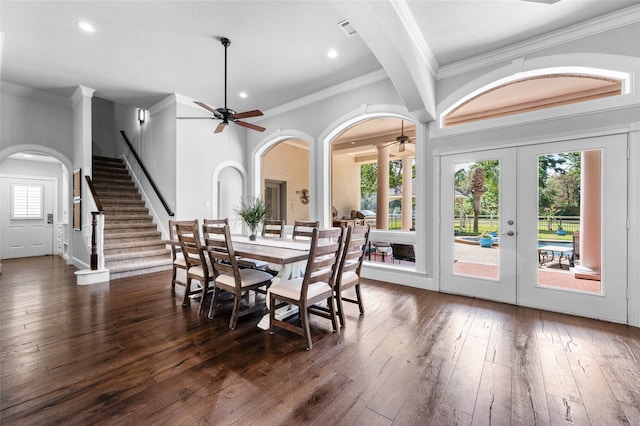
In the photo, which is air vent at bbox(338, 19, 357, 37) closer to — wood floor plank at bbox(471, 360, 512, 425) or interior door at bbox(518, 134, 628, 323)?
interior door at bbox(518, 134, 628, 323)

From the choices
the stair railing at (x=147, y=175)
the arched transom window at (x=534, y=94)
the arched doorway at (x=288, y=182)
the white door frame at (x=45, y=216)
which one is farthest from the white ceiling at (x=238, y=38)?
the white door frame at (x=45, y=216)

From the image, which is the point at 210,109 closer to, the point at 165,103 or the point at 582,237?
the point at 165,103

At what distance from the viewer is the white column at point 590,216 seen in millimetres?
3043

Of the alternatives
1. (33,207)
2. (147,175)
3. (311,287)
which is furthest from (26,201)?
(311,287)

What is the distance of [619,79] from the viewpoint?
3055 mm

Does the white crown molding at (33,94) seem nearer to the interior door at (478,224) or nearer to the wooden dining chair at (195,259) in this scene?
the wooden dining chair at (195,259)

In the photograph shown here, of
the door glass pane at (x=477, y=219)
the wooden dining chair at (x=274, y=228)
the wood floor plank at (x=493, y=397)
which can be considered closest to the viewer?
the wood floor plank at (x=493, y=397)

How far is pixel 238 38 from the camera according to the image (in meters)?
3.64

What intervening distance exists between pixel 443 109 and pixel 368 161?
4.94 m

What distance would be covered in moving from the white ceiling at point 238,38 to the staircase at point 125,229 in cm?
217

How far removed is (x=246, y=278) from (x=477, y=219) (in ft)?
10.2

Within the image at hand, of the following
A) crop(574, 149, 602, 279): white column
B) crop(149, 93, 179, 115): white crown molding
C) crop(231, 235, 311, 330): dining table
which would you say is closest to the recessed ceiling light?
crop(149, 93, 179, 115): white crown molding

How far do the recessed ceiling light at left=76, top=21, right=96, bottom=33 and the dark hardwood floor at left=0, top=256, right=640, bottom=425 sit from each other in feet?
11.2

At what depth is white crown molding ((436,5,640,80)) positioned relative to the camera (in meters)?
2.87
